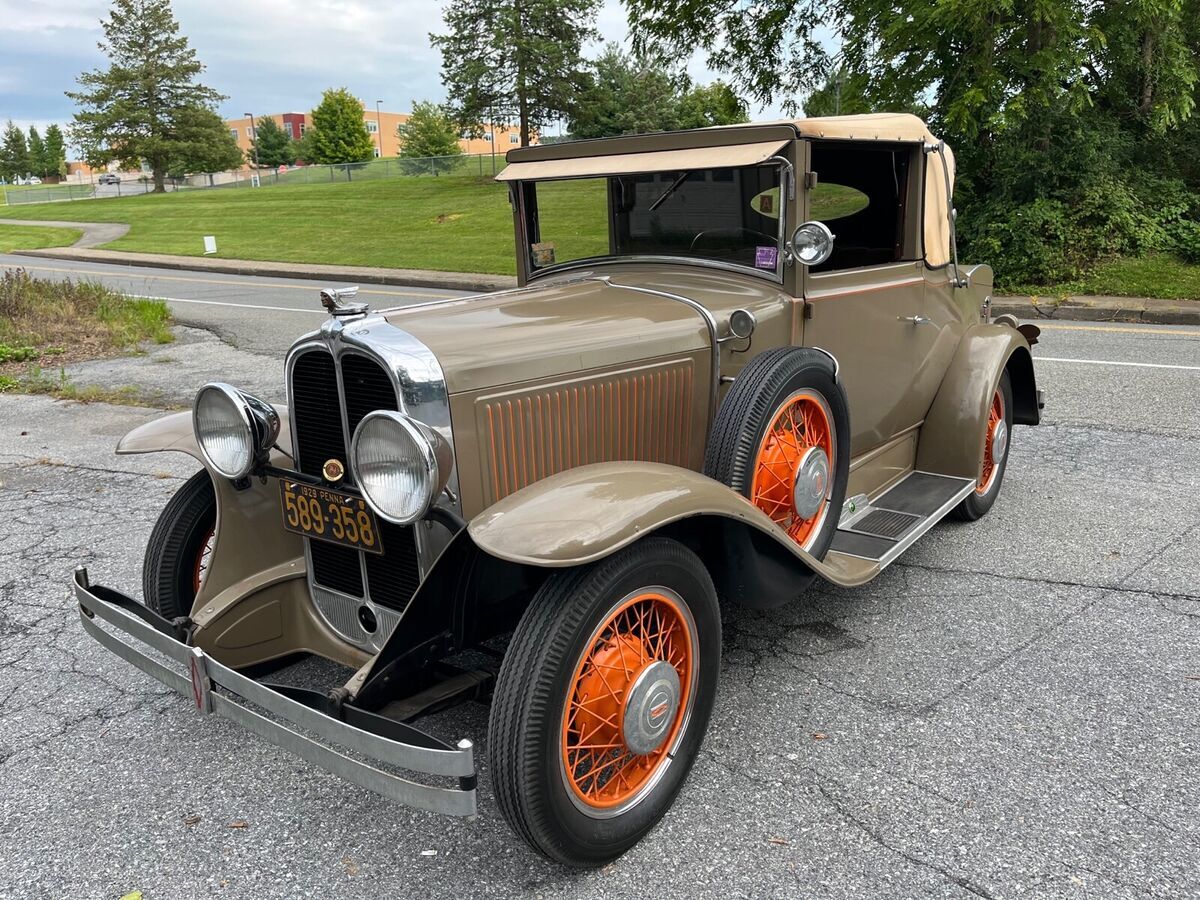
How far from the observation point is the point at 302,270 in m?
17.7

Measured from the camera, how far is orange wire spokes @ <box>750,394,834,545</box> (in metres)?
3.04

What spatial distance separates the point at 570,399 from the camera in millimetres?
2773

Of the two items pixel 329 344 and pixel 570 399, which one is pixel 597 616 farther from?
pixel 329 344

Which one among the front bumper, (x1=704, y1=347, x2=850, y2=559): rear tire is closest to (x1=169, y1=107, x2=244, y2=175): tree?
(x1=704, y1=347, x2=850, y2=559): rear tire

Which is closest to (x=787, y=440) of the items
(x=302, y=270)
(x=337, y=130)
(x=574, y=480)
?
(x=574, y=480)

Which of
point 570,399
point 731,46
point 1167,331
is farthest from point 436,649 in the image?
point 731,46

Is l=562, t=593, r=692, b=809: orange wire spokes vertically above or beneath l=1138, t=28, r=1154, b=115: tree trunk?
beneath

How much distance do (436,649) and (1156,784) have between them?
6.61 ft

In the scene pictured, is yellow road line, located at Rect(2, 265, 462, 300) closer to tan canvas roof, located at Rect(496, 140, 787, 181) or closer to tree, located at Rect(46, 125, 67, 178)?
tan canvas roof, located at Rect(496, 140, 787, 181)

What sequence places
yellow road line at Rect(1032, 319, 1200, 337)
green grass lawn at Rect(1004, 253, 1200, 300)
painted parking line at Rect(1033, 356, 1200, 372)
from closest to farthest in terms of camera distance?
painted parking line at Rect(1033, 356, 1200, 372) < yellow road line at Rect(1032, 319, 1200, 337) < green grass lawn at Rect(1004, 253, 1200, 300)

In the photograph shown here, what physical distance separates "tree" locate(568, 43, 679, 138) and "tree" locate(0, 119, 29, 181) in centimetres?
7501

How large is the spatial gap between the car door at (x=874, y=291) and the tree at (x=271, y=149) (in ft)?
218

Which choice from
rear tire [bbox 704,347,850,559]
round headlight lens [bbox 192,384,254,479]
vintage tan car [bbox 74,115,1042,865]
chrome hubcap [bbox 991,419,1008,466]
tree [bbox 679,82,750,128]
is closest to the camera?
vintage tan car [bbox 74,115,1042,865]

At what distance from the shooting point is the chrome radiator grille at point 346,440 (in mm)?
2523
